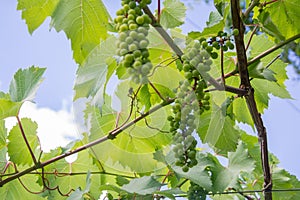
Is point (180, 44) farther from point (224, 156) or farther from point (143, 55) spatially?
point (224, 156)

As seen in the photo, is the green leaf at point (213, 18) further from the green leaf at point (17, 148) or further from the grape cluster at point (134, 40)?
the green leaf at point (17, 148)

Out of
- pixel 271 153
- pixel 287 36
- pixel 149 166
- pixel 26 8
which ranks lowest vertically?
pixel 271 153

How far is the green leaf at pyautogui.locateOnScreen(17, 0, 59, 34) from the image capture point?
29.0 inches

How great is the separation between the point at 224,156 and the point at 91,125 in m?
0.31

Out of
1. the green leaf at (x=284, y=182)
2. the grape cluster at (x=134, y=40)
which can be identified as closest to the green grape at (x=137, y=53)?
the grape cluster at (x=134, y=40)

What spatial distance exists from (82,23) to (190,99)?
22 centimetres

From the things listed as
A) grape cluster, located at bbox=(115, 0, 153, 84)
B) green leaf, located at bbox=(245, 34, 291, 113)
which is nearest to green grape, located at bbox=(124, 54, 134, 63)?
grape cluster, located at bbox=(115, 0, 153, 84)

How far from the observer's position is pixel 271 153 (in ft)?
3.81

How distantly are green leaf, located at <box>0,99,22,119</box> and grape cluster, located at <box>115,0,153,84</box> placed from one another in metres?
0.34

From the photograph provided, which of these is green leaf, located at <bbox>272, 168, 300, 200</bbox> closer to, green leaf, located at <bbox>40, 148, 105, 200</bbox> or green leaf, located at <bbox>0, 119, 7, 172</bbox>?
green leaf, located at <bbox>40, 148, 105, 200</bbox>

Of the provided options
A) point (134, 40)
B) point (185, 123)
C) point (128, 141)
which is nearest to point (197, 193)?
point (128, 141)

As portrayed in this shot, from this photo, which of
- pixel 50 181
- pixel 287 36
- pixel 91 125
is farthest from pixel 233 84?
pixel 50 181

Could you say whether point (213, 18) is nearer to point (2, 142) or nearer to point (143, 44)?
point (143, 44)

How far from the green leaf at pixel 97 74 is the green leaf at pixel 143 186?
18 centimetres
